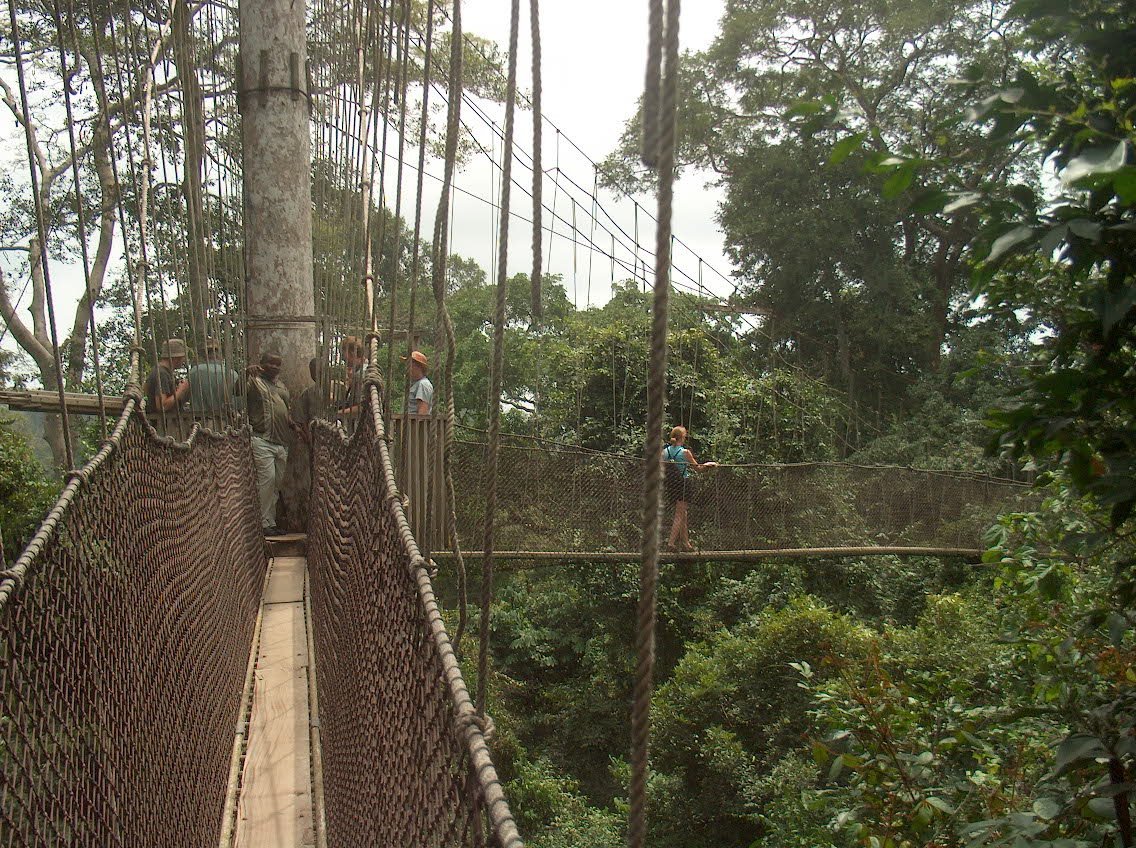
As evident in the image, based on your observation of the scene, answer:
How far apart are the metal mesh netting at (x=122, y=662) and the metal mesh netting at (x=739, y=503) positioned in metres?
3.30

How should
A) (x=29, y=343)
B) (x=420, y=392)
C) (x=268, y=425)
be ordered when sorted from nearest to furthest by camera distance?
(x=268, y=425) → (x=420, y=392) → (x=29, y=343)

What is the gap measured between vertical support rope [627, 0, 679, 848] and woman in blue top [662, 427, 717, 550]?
558 cm

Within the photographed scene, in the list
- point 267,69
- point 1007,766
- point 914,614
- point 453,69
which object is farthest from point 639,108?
point 453,69

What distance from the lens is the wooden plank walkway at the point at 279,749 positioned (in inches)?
65.6

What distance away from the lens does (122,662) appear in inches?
54.1

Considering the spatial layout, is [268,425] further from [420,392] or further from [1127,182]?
[1127,182]

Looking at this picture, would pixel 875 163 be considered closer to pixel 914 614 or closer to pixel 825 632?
pixel 825 632

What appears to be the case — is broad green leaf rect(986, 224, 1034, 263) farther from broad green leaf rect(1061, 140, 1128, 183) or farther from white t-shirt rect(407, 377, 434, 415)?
white t-shirt rect(407, 377, 434, 415)

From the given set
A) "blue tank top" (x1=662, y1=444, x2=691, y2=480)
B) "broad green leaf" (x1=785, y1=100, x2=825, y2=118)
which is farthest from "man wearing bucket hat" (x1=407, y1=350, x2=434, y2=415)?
"broad green leaf" (x1=785, y1=100, x2=825, y2=118)

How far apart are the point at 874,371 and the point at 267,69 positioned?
11712mm

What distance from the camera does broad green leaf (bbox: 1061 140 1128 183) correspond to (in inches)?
Result: 30.3

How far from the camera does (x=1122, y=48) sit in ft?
3.26

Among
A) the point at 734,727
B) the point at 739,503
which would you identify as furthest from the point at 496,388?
the point at 734,727

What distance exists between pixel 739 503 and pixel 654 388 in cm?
669
